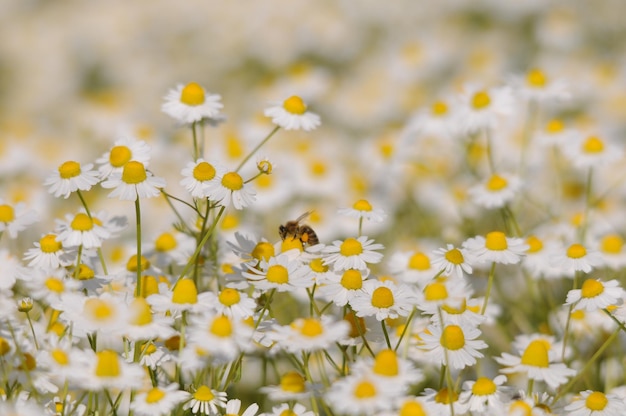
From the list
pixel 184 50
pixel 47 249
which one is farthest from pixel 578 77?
pixel 47 249

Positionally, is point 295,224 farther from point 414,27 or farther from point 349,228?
point 414,27

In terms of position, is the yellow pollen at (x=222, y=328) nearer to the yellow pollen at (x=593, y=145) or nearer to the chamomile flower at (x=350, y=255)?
the chamomile flower at (x=350, y=255)

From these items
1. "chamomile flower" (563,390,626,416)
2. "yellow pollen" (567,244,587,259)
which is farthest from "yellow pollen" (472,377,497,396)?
"yellow pollen" (567,244,587,259)

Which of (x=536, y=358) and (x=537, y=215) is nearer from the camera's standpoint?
(x=536, y=358)

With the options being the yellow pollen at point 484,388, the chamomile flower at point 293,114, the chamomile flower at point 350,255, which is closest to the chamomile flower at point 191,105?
the chamomile flower at point 293,114

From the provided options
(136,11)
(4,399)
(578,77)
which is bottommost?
(4,399)

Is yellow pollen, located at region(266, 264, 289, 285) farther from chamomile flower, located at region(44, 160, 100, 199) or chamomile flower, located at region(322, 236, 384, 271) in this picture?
chamomile flower, located at region(44, 160, 100, 199)
